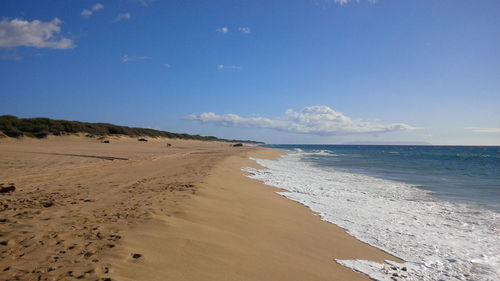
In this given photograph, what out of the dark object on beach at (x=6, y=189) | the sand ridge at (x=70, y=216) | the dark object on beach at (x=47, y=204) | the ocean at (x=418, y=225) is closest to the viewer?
the sand ridge at (x=70, y=216)

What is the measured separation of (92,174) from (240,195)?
6103 millimetres

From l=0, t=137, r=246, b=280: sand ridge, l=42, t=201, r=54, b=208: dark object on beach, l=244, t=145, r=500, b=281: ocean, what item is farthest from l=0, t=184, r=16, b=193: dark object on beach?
l=244, t=145, r=500, b=281: ocean

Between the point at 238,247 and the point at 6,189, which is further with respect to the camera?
the point at 6,189

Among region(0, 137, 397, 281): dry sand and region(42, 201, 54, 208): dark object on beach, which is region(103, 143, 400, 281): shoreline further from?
region(42, 201, 54, 208): dark object on beach

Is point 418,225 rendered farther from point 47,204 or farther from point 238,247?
point 47,204

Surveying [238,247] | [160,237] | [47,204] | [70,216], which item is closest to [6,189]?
[47,204]

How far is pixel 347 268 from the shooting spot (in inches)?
178

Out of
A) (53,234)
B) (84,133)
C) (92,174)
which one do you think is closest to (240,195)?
(53,234)

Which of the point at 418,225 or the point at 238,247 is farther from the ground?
the point at 238,247

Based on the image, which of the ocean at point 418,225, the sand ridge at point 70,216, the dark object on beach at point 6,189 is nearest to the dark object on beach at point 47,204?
the sand ridge at point 70,216

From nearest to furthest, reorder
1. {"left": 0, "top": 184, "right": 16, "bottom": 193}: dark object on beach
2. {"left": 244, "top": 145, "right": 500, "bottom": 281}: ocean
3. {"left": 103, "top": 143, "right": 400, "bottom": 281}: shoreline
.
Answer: {"left": 103, "top": 143, "right": 400, "bottom": 281}: shoreline → {"left": 244, "top": 145, "right": 500, "bottom": 281}: ocean → {"left": 0, "top": 184, "right": 16, "bottom": 193}: dark object on beach

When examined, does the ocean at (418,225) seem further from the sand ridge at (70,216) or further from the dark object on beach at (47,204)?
the dark object on beach at (47,204)

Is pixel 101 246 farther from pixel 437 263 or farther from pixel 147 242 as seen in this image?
pixel 437 263

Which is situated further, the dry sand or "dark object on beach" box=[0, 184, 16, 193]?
"dark object on beach" box=[0, 184, 16, 193]
